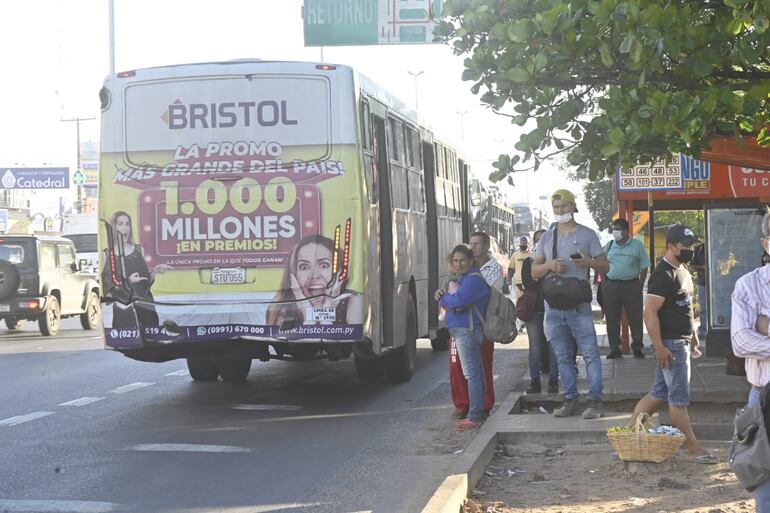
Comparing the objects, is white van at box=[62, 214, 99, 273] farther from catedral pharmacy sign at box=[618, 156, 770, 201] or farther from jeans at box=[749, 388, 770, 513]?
jeans at box=[749, 388, 770, 513]

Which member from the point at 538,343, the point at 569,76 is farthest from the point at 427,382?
the point at 569,76

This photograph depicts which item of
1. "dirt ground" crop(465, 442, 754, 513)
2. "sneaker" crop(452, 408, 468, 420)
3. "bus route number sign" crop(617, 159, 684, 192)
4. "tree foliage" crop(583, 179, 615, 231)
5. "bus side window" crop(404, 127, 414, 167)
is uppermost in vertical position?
"tree foliage" crop(583, 179, 615, 231)

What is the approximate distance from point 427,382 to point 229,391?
8.23 feet

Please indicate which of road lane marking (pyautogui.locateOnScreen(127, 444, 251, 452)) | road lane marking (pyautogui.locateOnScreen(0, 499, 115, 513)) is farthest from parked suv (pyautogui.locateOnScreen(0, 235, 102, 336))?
road lane marking (pyautogui.locateOnScreen(0, 499, 115, 513))

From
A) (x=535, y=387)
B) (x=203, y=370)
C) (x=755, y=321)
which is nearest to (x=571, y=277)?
(x=535, y=387)

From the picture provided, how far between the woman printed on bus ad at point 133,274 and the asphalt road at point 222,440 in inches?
38.1

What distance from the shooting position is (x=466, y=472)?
745 cm

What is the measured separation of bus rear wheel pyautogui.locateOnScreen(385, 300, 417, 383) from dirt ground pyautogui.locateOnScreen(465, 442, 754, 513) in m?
5.04

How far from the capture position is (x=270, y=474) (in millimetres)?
8453

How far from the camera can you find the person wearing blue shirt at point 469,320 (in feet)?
33.4

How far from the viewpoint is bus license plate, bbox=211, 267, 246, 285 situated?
36.9 ft

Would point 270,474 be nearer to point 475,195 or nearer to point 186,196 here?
point 186,196

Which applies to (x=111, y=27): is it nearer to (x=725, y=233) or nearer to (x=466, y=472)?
(x=725, y=233)

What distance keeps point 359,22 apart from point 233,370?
6.57m
